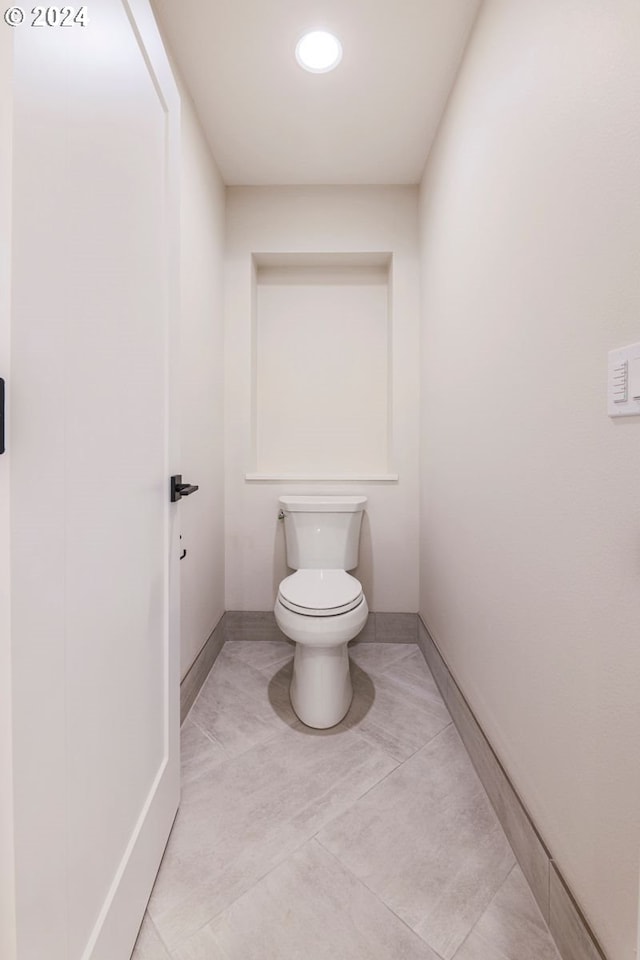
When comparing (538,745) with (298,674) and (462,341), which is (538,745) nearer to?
(298,674)

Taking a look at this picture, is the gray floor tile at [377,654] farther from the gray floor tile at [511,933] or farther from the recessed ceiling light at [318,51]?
the recessed ceiling light at [318,51]

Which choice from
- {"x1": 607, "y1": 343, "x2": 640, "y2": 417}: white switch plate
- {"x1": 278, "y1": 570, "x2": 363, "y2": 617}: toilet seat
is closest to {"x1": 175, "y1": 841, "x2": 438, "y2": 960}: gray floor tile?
{"x1": 278, "y1": 570, "x2": 363, "y2": 617}: toilet seat

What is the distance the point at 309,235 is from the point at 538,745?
2331mm

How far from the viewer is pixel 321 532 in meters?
2.11

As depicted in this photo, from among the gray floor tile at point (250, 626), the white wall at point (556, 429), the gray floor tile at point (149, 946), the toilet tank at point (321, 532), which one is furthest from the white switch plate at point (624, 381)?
the gray floor tile at point (250, 626)

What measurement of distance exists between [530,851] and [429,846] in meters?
0.24

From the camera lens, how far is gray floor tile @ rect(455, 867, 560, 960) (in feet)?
2.83

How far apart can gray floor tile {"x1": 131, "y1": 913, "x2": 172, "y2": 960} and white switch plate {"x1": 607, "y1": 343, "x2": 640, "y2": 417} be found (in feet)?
4.39

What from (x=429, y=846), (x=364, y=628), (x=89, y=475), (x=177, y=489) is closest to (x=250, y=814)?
(x=429, y=846)

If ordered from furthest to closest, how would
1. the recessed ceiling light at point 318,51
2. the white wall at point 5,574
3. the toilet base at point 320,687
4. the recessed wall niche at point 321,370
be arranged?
the recessed wall niche at point 321,370, the toilet base at point 320,687, the recessed ceiling light at point 318,51, the white wall at point 5,574

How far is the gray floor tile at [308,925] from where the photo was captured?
866mm

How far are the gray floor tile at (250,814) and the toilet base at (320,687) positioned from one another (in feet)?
0.20

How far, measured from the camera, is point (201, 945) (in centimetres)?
87

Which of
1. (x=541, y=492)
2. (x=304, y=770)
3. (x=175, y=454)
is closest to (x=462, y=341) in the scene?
(x=541, y=492)
